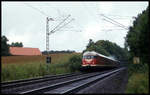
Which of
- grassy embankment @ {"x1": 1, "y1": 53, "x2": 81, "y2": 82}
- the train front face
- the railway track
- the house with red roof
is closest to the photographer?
the railway track

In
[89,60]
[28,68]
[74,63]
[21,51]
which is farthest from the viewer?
[21,51]

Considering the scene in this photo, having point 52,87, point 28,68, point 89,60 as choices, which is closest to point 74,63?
point 89,60

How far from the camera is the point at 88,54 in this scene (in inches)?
1706

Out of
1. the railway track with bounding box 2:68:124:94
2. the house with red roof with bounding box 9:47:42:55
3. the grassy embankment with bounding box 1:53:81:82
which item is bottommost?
the railway track with bounding box 2:68:124:94

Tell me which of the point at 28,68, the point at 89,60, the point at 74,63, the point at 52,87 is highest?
the point at 89,60

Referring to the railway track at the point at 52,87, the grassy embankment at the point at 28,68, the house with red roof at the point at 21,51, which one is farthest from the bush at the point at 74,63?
the railway track at the point at 52,87

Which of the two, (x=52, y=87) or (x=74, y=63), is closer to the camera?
(x=52, y=87)

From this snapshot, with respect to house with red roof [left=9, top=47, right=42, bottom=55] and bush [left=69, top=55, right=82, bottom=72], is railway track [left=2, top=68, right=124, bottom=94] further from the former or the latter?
house with red roof [left=9, top=47, right=42, bottom=55]

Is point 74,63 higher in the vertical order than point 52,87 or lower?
higher

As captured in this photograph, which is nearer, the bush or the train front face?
the train front face

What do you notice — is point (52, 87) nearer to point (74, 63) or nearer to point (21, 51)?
point (74, 63)

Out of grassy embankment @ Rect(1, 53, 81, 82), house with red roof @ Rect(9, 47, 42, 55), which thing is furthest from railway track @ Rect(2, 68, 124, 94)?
house with red roof @ Rect(9, 47, 42, 55)

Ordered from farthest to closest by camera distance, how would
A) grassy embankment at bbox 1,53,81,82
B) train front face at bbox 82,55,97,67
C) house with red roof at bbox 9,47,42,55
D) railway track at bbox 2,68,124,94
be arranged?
1. house with red roof at bbox 9,47,42,55
2. train front face at bbox 82,55,97,67
3. grassy embankment at bbox 1,53,81,82
4. railway track at bbox 2,68,124,94

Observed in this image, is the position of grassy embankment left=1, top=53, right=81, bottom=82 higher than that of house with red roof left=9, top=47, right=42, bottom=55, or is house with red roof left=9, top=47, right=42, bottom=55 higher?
house with red roof left=9, top=47, right=42, bottom=55
